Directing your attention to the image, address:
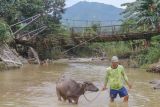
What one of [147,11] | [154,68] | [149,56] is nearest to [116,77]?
[154,68]

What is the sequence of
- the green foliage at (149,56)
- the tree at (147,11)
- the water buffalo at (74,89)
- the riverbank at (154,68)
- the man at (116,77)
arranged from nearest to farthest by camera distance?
1. the man at (116,77)
2. the water buffalo at (74,89)
3. the riverbank at (154,68)
4. the green foliage at (149,56)
5. the tree at (147,11)

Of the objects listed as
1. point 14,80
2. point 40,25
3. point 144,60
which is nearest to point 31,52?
point 40,25

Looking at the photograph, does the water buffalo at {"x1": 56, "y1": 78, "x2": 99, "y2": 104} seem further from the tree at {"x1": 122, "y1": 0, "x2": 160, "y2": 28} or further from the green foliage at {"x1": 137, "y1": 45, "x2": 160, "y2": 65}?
the tree at {"x1": 122, "y1": 0, "x2": 160, "y2": 28}

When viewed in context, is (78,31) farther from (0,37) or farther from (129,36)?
(0,37)

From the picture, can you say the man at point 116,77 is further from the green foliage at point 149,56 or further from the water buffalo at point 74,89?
the green foliage at point 149,56

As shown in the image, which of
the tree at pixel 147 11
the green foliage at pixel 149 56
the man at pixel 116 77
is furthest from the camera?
the tree at pixel 147 11

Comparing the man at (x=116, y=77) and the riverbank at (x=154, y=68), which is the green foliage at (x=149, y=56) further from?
the man at (x=116, y=77)

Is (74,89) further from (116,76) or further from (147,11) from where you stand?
(147,11)

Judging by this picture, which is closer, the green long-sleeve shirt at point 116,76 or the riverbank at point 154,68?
the green long-sleeve shirt at point 116,76

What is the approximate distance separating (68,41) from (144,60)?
25.3ft

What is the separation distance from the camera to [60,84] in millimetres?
12656

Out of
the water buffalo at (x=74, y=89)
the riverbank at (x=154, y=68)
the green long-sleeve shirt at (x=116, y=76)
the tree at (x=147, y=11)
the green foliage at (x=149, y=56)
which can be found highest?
the tree at (x=147, y=11)

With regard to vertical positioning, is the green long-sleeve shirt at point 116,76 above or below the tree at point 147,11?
below

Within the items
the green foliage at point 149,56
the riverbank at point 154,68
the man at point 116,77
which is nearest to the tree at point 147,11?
the green foliage at point 149,56
